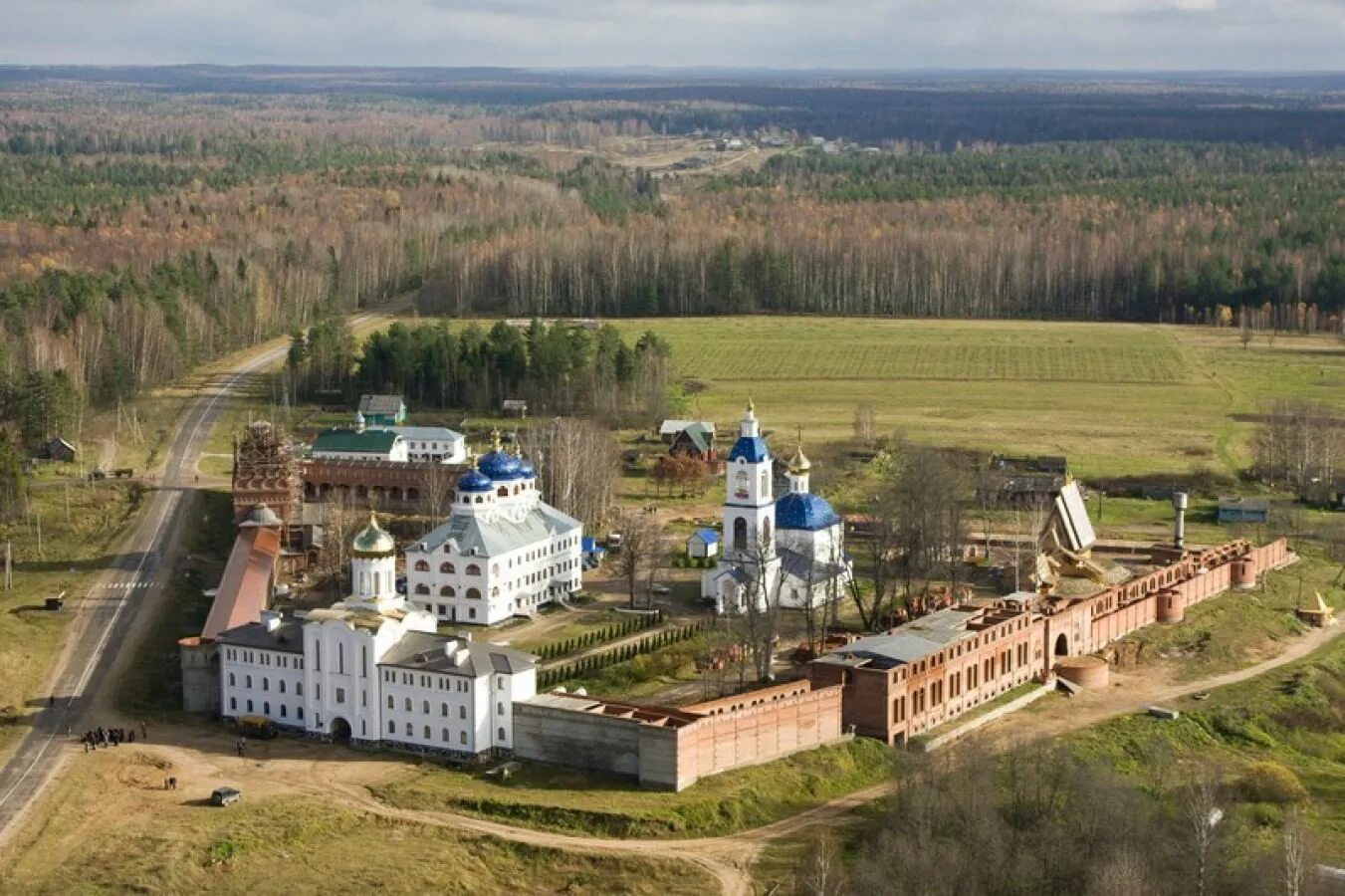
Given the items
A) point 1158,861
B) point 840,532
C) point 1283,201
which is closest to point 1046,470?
point 840,532

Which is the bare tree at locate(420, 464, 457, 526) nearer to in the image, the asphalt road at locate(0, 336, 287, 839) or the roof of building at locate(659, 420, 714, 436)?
the asphalt road at locate(0, 336, 287, 839)

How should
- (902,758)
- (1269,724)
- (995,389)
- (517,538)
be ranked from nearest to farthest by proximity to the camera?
(902,758) < (1269,724) < (517,538) < (995,389)

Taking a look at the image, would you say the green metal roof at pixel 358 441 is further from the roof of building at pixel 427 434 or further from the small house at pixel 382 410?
the small house at pixel 382 410

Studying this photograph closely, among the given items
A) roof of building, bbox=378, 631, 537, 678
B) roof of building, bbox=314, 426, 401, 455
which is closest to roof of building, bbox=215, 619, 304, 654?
roof of building, bbox=378, 631, 537, 678

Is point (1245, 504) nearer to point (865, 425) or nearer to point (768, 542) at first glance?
point (865, 425)

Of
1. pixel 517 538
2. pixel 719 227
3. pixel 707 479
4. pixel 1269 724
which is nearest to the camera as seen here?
pixel 1269 724

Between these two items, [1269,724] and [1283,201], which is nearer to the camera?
[1269,724]

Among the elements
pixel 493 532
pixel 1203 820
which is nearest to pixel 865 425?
pixel 493 532

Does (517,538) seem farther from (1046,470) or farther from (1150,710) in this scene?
(1046,470)
